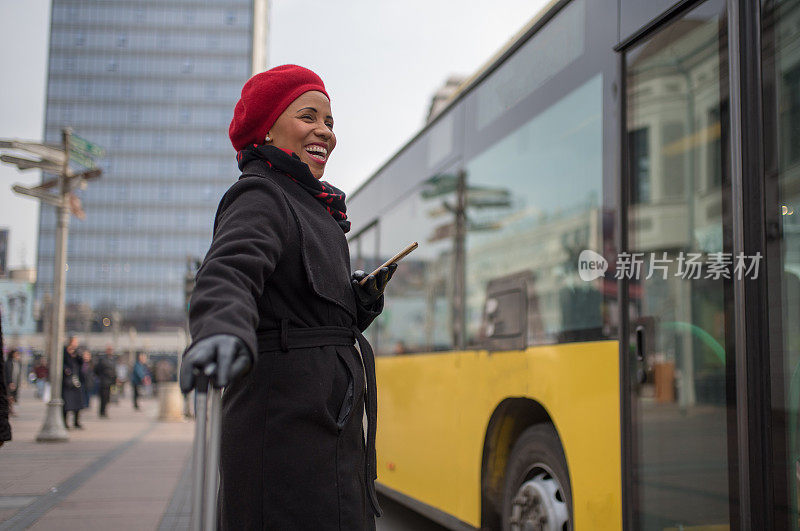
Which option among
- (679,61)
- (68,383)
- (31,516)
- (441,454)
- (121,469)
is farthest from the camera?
(68,383)

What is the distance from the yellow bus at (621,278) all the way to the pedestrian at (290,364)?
133cm

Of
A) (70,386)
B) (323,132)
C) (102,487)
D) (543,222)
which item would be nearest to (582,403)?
(543,222)

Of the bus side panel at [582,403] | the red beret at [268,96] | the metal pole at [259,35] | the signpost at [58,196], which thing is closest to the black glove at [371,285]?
the red beret at [268,96]

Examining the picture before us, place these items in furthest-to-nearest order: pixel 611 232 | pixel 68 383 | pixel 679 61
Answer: pixel 68 383
pixel 611 232
pixel 679 61

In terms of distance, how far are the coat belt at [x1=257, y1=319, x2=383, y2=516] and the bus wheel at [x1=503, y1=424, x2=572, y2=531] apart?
1.83 m

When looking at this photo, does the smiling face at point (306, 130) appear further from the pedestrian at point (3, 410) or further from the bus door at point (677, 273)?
the pedestrian at point (3, 410)

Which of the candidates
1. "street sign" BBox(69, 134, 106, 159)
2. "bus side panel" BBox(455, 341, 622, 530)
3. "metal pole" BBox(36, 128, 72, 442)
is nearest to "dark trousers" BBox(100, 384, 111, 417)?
"metal pole" BBox(36, 128, 72, 442)

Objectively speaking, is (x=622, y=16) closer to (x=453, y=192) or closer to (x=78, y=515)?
(x=453, y=192)

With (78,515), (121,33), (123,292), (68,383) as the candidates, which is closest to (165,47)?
(121,33)

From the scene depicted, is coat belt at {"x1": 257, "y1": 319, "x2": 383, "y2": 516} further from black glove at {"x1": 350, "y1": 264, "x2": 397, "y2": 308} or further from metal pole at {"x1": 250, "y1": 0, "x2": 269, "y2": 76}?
metal pole at {"x1": 250, "y1": 0, "x2": 269, "y2": 76}

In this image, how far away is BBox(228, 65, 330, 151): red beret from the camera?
7.77 ft

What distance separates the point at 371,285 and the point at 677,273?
141 cm

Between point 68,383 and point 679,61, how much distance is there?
46.9 feet

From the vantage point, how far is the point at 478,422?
480 cm
